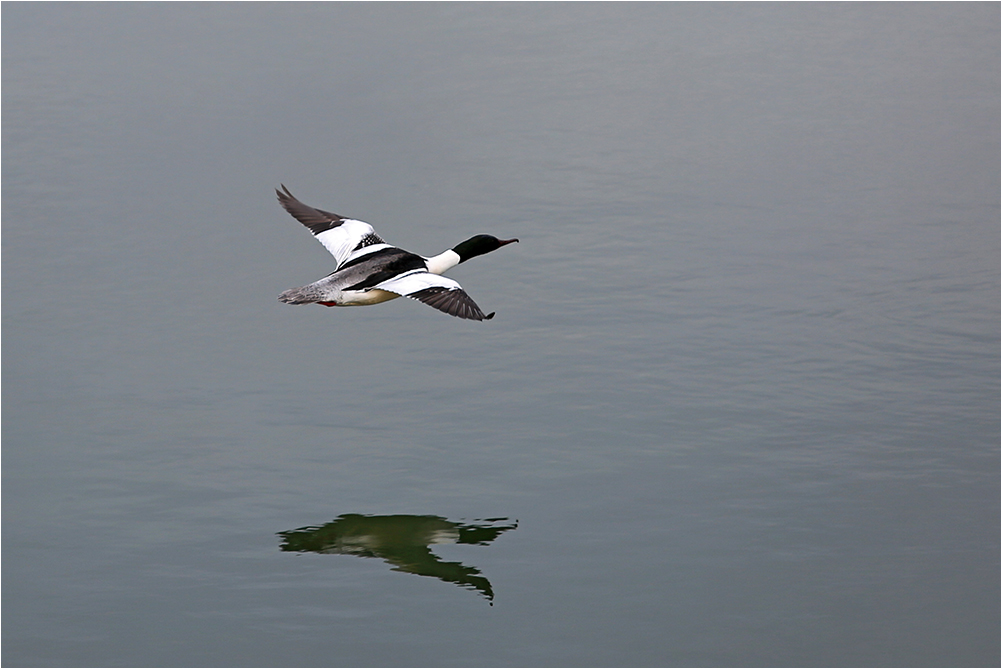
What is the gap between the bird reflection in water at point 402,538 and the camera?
45.4ft

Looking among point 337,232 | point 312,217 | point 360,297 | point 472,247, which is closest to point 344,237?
point 337,232

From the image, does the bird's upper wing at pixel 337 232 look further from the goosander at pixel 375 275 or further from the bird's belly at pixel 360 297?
the bird's belly at pixel 360 297

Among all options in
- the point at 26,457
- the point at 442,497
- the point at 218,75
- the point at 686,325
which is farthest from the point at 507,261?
the point at 218,75

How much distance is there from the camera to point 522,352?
18.0 meters

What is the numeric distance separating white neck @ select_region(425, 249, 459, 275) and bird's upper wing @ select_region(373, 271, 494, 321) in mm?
1211

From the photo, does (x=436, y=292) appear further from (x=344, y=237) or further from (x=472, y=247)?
(x=344, y=237)

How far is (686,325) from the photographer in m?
18.5

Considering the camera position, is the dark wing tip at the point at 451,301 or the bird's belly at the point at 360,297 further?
the bird's belly at the point at 360,297

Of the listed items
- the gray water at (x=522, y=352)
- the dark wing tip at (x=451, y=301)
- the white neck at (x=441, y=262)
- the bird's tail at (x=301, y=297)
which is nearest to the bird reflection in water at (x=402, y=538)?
the gray water at (x=522, y=352)

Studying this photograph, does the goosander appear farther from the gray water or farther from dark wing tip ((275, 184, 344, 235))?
the gray water

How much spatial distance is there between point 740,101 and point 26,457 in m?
14.3

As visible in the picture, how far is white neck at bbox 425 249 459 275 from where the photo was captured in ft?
54.0

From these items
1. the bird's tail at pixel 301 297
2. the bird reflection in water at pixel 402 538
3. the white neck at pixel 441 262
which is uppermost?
the white neck at pixel 441 262

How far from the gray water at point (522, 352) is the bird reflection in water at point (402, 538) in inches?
1.9
